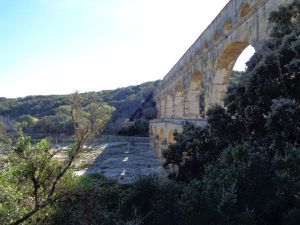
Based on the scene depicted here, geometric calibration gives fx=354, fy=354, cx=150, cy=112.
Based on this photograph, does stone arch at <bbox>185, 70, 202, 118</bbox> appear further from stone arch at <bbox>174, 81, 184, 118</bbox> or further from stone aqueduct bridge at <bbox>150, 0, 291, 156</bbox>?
stone arch at <bbox>174, 81, 184, 118</bbox>

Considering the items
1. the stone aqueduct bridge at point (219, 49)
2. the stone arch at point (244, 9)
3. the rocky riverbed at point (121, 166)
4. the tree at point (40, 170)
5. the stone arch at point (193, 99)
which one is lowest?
the rocky riverbed at point (121, 166)

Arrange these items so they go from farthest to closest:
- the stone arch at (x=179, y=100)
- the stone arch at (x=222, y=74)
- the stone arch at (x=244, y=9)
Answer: the stone arch at (x=179, y=100)
the stone arch at (x=222, y=74)
the stone arch at (x=244, y=9)

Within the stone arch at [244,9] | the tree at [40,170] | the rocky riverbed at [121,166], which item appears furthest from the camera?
the rocky riverbed at [121,166]

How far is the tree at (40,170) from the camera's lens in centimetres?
573

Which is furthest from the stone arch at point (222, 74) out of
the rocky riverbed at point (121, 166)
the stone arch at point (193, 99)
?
the stone arch at point (193, 99)

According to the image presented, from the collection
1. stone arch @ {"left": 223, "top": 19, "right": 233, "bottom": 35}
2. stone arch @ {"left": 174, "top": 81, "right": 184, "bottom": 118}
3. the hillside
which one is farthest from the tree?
the hillside

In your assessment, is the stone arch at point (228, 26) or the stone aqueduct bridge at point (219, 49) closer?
the stone aqueduct bridge at point (219, 49)

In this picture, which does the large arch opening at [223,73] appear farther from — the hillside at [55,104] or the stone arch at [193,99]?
the hillside at [55,104]

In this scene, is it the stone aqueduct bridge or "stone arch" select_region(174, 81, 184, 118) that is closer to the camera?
the stone aqueduct bridge

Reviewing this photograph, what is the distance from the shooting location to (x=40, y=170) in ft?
20.3

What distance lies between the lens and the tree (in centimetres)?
573

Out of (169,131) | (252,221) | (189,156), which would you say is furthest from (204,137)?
(169,131)

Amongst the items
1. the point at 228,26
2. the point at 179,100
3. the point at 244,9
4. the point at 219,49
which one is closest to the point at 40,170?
the point at 244,9

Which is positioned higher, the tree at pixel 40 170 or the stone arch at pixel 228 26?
the stone arch at pixel 228 26
